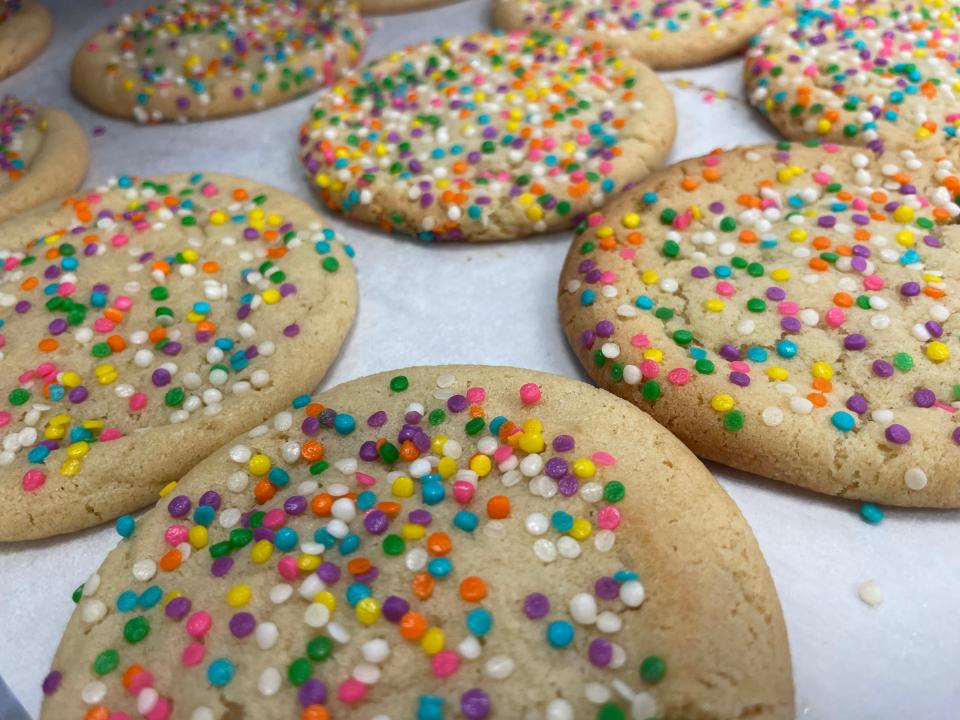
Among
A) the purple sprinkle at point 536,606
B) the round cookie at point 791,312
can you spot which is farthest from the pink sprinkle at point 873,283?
the purple sprinkle at point 536,606

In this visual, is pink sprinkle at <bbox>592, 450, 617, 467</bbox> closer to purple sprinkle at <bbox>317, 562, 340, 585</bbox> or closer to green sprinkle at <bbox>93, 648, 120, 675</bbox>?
purple sprinkle at <bbox>317, 562, 340, 585</bbox>

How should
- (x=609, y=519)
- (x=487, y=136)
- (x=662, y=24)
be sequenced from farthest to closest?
(x=662, y=24) < (x=487, y=136) < (x=609, y=519)

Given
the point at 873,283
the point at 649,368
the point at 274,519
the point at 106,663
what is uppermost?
the point at 873,283

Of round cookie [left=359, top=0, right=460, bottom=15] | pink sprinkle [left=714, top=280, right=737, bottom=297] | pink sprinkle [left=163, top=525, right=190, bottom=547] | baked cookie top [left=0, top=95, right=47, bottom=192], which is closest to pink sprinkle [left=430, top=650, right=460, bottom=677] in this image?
pink sprinkle [left=163, top=525, right=190, bottom=547]

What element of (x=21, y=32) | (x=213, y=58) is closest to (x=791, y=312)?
(x=213, y=58)

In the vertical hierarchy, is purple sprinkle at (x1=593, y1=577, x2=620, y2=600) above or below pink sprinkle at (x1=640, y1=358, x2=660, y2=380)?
below

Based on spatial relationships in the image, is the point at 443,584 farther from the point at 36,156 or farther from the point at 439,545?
the point at 36,156

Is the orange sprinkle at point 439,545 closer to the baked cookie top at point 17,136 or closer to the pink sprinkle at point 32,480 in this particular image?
the pink sprinkle at point 32,480
